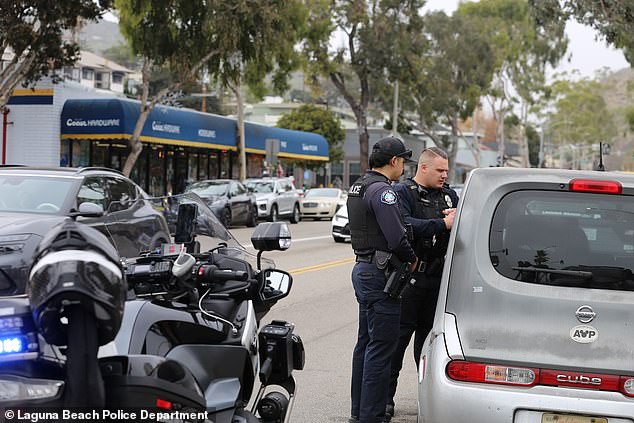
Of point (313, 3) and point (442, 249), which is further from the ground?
point (313, 3)

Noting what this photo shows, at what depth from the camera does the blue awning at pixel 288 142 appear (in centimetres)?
4259

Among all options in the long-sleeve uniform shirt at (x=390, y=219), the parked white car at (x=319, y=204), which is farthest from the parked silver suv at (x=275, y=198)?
the long-sleeve uniform shirt at (x=390, y=219)

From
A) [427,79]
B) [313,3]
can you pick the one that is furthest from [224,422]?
[427,79]

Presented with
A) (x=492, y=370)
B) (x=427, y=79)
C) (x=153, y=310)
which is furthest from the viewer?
(x=427, y=79)

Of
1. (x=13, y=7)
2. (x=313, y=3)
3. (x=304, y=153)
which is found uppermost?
(x=313, y=3)

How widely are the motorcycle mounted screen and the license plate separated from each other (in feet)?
6.62

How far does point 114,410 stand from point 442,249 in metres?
3.75

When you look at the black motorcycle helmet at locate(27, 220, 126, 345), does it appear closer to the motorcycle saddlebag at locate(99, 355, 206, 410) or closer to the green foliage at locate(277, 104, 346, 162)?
the motorcycle saddlebag at locate(99, 355, 206, 410)

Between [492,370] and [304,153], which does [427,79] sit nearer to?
[304,153]

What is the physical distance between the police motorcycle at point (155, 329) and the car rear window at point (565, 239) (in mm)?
1150

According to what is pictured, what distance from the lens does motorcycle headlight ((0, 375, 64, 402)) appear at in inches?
108

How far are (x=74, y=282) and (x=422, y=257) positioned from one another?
3.91 m

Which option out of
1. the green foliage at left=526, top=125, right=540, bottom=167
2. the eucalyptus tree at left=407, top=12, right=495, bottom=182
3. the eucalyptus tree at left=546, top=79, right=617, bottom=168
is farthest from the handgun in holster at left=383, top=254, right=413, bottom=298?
the green foliage at left=526, top=125, right=540, bottom=167

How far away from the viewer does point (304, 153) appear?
4725 centimetres
